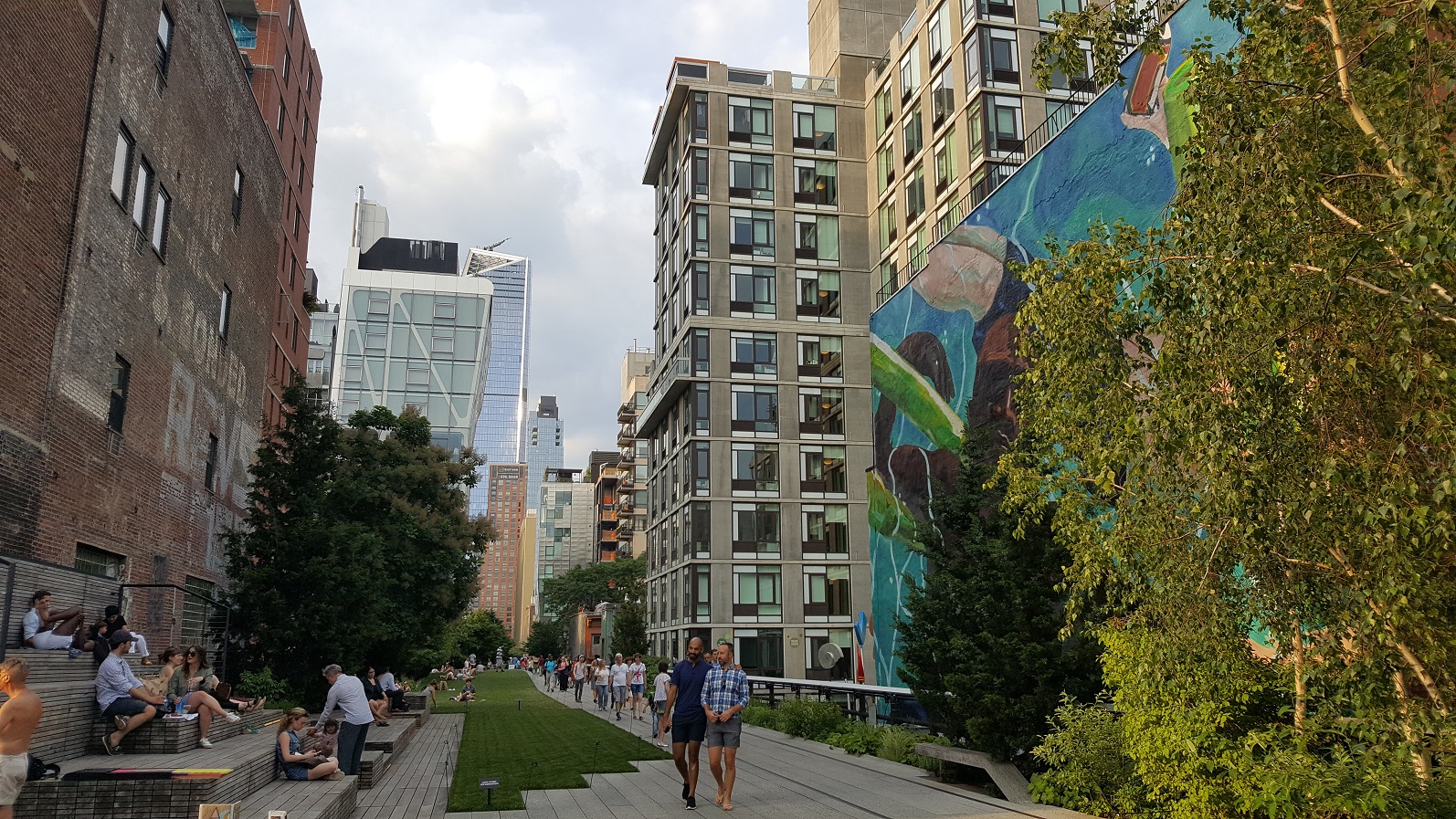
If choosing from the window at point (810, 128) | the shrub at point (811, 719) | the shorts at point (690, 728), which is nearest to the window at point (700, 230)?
the window at point (810, 128)

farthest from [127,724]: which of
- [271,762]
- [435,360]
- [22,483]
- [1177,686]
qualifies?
[435,360]

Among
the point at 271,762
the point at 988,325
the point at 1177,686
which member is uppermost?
the point at 988,325

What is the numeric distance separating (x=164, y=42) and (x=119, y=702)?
53.0 ft

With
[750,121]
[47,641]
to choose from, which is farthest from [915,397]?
[750,121]

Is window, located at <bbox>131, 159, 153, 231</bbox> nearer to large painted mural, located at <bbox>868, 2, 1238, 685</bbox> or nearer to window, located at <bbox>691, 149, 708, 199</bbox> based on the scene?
large painted mural, located at <bbox>868, 2, 1238, 685</bbox>

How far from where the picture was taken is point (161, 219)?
22.0 m

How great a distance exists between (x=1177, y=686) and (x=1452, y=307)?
421 centimetres

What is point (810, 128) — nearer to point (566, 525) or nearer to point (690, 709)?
point (690, 709)

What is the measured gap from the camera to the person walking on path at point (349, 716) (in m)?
12.8

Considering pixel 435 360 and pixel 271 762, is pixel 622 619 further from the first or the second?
pixel 435 360

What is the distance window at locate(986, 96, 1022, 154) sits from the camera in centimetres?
3841

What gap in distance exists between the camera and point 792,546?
50000 mm

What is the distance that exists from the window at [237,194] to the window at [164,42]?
6.29 m

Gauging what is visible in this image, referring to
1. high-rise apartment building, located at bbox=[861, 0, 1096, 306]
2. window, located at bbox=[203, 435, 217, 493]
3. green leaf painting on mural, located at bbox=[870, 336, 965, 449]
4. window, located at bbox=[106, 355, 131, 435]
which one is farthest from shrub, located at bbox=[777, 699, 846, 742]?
high-rise apartment building, located at bbox=[861, 0, 1096, 306]
